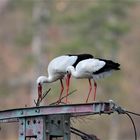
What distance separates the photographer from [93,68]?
35.7 ft

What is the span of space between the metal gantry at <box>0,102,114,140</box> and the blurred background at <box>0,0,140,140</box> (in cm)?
2849

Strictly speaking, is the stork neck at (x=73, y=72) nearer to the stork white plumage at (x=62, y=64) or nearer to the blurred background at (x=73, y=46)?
the stork white plumage at (x=62, y=64)

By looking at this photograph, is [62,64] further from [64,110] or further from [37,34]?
[37,34]

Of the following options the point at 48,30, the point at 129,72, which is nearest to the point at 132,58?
the point at 129,72

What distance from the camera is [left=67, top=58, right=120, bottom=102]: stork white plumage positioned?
1082cm

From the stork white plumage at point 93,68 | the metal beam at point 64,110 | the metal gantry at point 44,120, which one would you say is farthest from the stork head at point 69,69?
the metal beam at point 64,110

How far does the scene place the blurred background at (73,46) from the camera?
4269cm

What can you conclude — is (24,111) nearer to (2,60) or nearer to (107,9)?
(107,9)

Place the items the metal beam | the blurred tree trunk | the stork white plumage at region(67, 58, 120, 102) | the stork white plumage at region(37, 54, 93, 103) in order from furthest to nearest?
the blurred tree trunk < the stork white plumage at region(37, 54, 93, 103) < the stork white plumage at region(67, 58, 120, 102) < the metal beam

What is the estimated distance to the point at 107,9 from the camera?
43.2 metres

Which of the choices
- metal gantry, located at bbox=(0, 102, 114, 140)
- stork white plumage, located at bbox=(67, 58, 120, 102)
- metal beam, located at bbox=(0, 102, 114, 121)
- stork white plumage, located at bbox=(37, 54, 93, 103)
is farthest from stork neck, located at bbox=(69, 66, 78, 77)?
metal beam, located at bbox=(0, 102, 114, 121)

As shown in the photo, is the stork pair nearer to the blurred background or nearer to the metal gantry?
the metal gantry

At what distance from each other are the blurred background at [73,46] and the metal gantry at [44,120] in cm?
2849

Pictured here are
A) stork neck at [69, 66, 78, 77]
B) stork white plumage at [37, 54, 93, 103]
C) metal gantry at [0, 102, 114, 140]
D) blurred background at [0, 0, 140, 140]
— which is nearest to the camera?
metal gantry at [0, 102, 114, 140]
